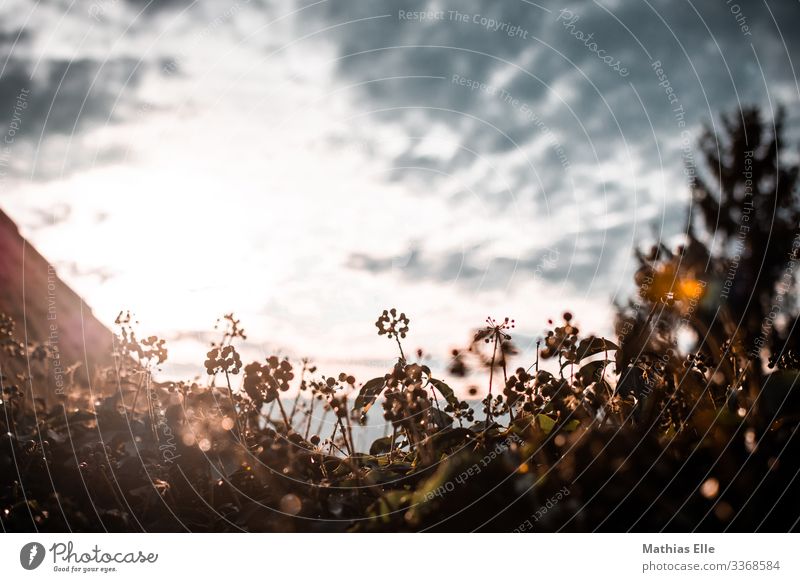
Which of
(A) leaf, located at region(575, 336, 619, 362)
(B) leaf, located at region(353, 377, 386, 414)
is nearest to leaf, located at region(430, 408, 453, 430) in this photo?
(B) leaf, located at region(353, 377, 386, 414)

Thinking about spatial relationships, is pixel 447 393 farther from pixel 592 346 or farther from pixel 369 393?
pixel 592 346

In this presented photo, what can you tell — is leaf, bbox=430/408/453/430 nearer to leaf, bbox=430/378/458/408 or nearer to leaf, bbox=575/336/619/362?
leaf, bbox=430/378/458/408

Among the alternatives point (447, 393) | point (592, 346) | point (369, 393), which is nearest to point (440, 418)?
point (447, 393)

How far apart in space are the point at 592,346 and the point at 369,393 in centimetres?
83

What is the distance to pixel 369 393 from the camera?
2076 millimetres

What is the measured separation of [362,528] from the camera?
170 centimetres

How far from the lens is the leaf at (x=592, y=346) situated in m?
1.97

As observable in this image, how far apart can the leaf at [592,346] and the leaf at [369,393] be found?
28.1 inches

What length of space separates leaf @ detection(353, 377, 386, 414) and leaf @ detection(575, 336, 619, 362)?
0.71 meters

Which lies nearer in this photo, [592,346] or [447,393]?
[592,346]

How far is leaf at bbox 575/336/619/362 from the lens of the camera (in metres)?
1.97

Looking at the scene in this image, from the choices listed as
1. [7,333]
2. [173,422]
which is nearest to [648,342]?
[173,422]

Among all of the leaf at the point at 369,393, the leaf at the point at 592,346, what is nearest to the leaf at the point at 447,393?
the leaf at the point at 369,393
